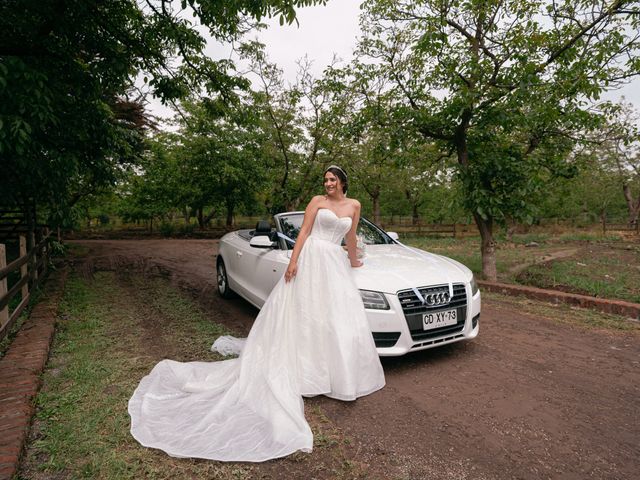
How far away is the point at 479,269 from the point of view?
8.69m

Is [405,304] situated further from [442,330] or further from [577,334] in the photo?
[577,334]

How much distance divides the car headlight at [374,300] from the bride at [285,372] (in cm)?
15

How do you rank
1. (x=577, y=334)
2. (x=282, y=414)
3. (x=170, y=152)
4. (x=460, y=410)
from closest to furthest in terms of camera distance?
1. (x=282, y=414)
2. (x=460, y=410)
3. (x=577, y=334)
4. (x=170, y=152)

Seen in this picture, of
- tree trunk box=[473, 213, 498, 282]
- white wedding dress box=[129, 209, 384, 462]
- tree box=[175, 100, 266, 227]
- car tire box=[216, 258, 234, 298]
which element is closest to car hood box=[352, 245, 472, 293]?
white wedding dress box=[129, 209, 384, 462]

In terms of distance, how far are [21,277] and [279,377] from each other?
4678 millimetres

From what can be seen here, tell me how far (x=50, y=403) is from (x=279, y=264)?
93.6 inches

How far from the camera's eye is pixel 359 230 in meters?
5.16

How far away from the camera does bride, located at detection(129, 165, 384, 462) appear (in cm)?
245

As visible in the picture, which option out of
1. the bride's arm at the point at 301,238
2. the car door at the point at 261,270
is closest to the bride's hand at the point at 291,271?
the bride's arm at the point at 301,238

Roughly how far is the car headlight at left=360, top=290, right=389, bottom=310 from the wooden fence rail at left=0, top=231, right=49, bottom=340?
3921 millimetres

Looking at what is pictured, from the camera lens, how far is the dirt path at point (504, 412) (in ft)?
7.47

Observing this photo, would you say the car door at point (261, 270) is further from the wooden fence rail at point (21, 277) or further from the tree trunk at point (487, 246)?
the tree trunk at point (487, 246)

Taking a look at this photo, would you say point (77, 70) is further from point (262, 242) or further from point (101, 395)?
point (101, 395)

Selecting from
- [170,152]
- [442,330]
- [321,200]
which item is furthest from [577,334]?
[170,152]
